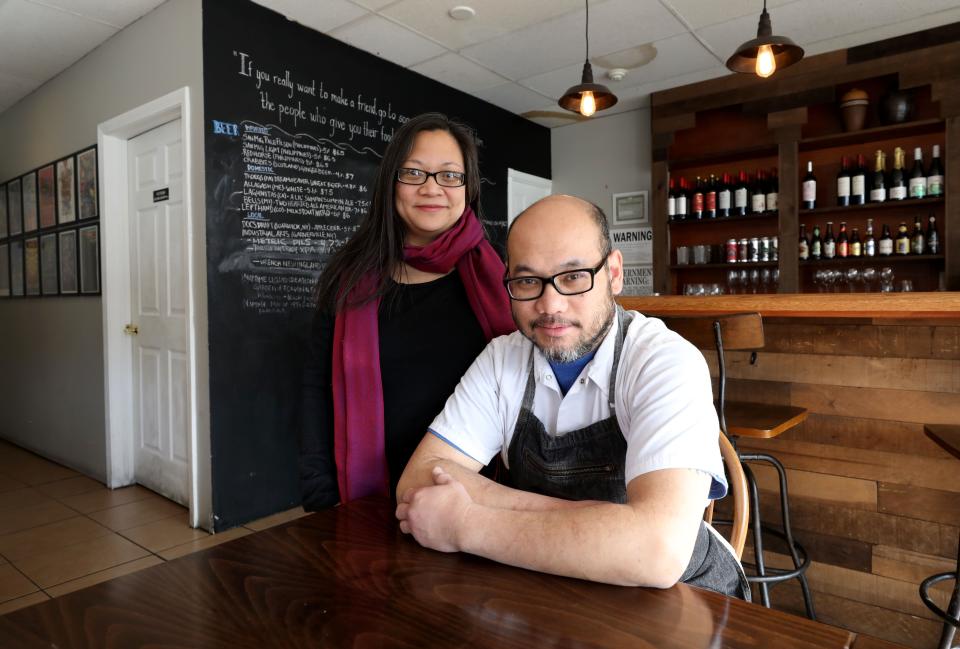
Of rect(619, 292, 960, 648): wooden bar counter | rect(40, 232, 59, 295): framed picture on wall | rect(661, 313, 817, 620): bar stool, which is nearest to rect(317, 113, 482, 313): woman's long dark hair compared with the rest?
rect(661, 313, 817, 620): bar stool

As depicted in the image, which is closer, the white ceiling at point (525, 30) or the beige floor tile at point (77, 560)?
the beige floor tile at point (77, 560)

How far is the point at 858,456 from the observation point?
82.0 inches

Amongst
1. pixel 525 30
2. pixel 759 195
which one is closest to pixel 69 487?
pixel 525 30

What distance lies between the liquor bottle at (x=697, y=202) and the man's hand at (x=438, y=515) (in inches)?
171

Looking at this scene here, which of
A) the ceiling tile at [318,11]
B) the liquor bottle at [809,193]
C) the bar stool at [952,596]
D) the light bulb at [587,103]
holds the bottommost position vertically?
the bar stool at [952,596]

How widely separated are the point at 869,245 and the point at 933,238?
352 mm

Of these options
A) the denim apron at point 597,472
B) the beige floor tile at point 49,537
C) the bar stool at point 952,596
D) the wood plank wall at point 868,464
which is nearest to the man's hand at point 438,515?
the denim apron at point 597,472

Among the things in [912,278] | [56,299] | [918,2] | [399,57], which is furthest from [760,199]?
[56,299]

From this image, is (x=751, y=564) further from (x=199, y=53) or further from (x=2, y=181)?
(x=2, y=181)

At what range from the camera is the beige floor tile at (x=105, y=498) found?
11.8ft

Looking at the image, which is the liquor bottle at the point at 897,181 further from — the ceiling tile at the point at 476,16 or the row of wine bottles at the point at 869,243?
the ceiling tile at the point at 476,16

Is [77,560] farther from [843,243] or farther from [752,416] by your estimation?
[843,243]

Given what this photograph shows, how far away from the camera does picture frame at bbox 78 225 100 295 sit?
3973 mm

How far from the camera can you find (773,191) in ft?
14.9
